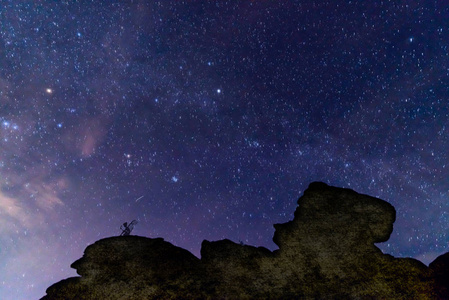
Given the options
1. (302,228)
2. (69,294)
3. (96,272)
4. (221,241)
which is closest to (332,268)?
(302,228)

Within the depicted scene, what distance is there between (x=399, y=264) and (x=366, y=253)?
452mm

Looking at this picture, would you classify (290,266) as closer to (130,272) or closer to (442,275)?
(442,275)

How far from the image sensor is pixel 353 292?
419 centimetres

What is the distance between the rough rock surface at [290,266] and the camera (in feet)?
13.5

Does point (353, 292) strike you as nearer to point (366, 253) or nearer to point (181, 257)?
point (366, 253)

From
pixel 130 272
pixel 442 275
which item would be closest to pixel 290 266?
pixel 442 275

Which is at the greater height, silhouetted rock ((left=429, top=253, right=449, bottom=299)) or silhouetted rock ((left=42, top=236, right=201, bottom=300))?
silhouetted rock ((left=42, top=236, right=201, bottom=300))

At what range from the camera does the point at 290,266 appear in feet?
14.2

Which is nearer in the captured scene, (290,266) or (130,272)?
(130,272)

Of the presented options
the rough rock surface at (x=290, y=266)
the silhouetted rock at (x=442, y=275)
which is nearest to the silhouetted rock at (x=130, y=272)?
the rough rock surface at (x=290, y=266)

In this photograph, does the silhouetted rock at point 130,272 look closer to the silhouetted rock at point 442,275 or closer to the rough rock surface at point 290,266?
the rough rock surface at point 290,266

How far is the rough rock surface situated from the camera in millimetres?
4125

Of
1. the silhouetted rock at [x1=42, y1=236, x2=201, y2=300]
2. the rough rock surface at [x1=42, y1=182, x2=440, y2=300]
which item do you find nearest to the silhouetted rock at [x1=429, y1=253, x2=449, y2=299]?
the rough rock surface at [x1=42, y1=182, x2=440, y2=300]

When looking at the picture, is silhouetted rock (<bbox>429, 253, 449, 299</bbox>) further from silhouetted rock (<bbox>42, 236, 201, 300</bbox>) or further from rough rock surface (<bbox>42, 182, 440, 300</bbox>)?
silhouetted rock (<bbox>42, 236, 201, 300</bbox>)
